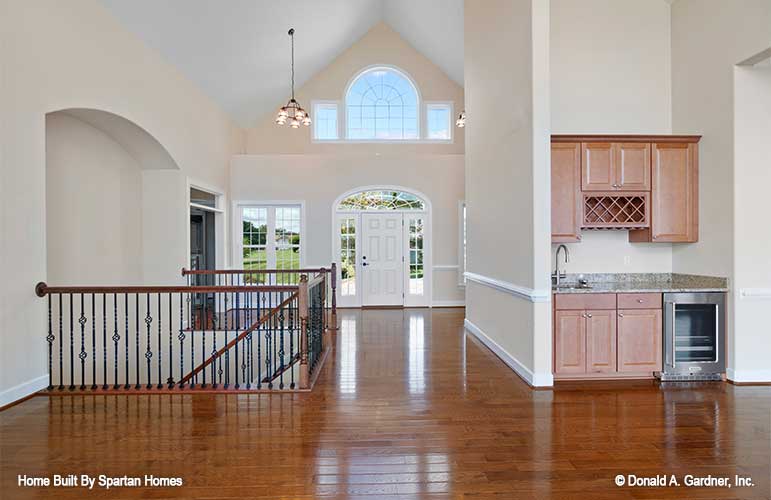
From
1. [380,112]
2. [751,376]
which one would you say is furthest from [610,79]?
[380,112]

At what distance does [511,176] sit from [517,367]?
6.61 feet

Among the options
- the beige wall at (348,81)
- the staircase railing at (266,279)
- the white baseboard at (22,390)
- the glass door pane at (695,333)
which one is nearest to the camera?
the white baseboard at (22,390)

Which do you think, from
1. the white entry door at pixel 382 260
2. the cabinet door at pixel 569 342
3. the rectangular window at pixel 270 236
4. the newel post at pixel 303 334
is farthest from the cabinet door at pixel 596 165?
the rectangular window at pixel 270 236

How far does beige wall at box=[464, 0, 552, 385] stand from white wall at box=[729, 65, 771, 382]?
6.04 ft

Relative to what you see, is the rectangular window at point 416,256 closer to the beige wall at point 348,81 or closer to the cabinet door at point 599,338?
the beige wall at point 348,81

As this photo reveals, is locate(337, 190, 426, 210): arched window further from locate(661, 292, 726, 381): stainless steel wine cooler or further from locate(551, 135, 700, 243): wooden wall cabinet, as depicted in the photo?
locate(661, 292, 726, 381): stainless steel wine cooler

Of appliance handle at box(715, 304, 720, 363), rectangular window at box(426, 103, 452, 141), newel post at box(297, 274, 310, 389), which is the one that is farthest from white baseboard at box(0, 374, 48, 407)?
rectangular window at box(426, 103, 452, 141)

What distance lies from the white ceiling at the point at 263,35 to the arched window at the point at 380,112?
0.93 metres

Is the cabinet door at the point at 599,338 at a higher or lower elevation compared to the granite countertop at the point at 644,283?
lower

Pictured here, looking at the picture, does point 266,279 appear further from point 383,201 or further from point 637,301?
point 637,301

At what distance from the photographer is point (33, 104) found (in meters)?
3.65

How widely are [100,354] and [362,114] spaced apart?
674 cm

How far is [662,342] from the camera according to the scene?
403 centimetres

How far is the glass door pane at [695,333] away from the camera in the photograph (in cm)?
404
